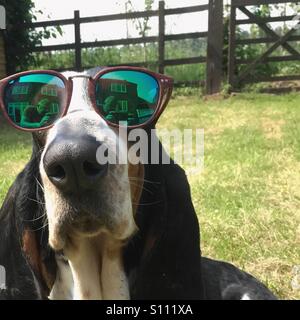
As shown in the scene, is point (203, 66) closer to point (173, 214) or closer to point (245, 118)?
point (245, 118)

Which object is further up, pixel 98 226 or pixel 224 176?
pixel 98 226

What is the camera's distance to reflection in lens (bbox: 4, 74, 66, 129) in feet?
5.06

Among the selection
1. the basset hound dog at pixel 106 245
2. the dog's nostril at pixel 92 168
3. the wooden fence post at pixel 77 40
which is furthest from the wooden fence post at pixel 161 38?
the dog's nostril at pixel 92 168

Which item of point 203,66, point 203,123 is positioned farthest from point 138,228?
point 203,66

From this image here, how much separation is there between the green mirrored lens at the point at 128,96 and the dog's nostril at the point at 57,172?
0.31 m

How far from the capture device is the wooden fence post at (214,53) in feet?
29.1

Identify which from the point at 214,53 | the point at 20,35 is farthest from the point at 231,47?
the point at 20,35

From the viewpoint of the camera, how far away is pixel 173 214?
167 cm

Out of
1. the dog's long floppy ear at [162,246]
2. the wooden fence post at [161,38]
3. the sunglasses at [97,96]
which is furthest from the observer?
the wooden fence post at [161,38]

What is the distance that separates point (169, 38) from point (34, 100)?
7842 mm

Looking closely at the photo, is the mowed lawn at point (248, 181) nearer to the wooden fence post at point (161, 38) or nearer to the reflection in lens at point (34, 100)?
the reflection in lens at point (34, 100)

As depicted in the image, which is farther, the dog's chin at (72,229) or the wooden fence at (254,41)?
the wooden fence at (254,41)

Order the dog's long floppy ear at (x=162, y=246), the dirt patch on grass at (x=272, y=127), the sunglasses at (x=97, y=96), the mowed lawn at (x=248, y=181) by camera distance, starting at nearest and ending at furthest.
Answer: the sunglasses at (x=97, y=96), the dog's long floppy ear at (x=162, y=246), the mowed lawn at (x=248, y=181), the dirt patch on grass at (x=272, y=127)

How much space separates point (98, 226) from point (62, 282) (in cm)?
41
